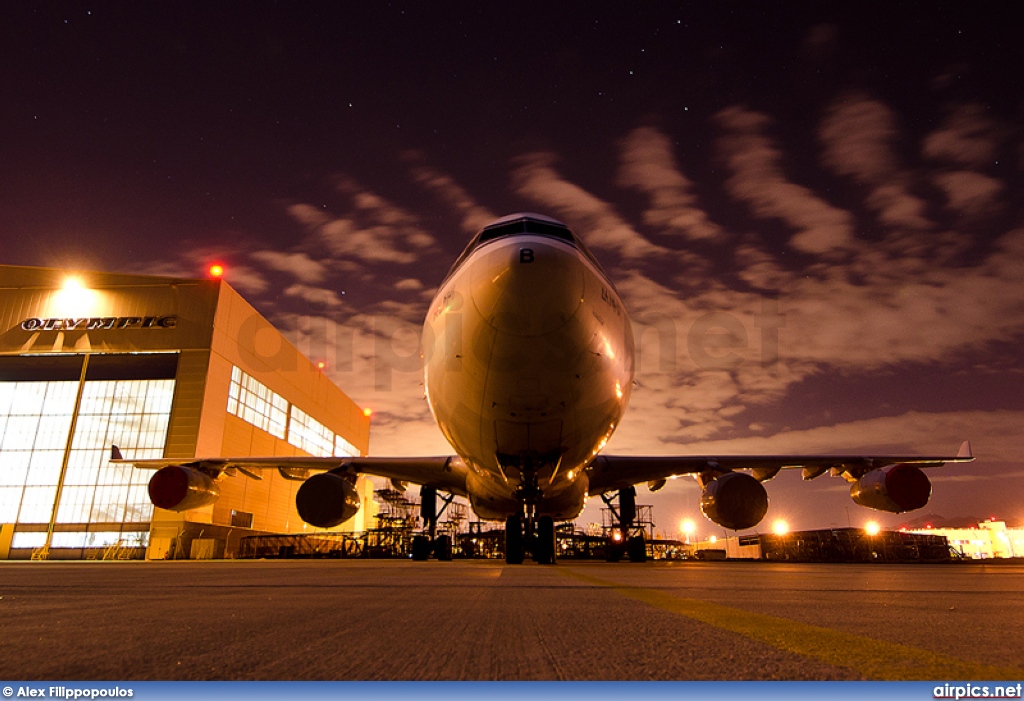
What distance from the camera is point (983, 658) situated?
1245mm

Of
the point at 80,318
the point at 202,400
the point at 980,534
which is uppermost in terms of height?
the point at 80,318

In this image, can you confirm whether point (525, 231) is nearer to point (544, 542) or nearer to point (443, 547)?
point (544, 542)

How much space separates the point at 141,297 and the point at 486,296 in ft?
109

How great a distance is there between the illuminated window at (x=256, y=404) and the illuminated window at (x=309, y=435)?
126cm

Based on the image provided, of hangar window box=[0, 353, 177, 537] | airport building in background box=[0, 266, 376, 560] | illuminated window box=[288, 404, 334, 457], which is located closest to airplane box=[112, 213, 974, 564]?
airport building in background box=[0, 266, 376, 560]

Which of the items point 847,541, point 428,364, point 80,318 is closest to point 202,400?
point 80,318

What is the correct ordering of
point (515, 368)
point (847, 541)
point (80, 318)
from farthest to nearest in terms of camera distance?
point (847, 541) → point (80, 318) → point (515, 368)

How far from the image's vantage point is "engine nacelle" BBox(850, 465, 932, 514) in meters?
12.5

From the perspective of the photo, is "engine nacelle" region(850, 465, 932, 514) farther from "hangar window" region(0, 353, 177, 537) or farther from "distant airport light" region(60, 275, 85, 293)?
"distant airport light" region(60, 275, 85, 293)

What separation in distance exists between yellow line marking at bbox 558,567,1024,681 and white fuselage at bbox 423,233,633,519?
4185 mm

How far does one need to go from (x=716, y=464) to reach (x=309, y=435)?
3482 cm

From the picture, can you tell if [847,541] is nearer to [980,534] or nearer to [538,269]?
[538,269]

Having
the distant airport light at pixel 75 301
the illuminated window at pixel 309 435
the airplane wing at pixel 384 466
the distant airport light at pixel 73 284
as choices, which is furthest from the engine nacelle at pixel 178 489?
the illuminated window at pixel 309 435

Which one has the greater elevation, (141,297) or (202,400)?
(141,297)
